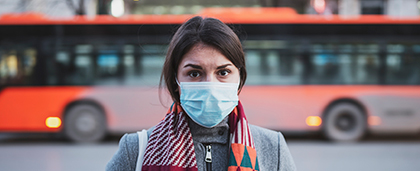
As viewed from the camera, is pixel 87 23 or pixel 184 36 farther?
pixel 87 23

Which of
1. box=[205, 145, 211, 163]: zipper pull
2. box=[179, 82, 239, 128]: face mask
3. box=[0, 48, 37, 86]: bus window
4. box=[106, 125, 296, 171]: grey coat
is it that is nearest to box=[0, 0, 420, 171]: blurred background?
box=[0, 48, 37, 86]: bus window

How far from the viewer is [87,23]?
791 centimetres

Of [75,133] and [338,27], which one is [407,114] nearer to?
[338,27]

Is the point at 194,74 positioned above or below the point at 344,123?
above

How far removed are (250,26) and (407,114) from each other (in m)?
4.08

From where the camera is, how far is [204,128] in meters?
1.58

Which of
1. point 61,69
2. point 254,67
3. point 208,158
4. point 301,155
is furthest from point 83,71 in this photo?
point 208,158

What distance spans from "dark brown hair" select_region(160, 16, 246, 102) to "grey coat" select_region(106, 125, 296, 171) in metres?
0.33

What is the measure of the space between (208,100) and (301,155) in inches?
220

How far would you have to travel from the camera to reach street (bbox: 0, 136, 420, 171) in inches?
236

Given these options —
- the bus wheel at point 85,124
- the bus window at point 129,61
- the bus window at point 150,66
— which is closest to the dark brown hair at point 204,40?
the bus window at point 150,66

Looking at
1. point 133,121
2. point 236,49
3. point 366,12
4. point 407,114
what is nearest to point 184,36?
point 236,49

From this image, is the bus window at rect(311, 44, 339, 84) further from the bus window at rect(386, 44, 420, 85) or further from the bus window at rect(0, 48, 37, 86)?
the bus window at rect(0, 48, 37, 86)

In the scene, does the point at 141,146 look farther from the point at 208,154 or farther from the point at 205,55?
the point at 205,55
